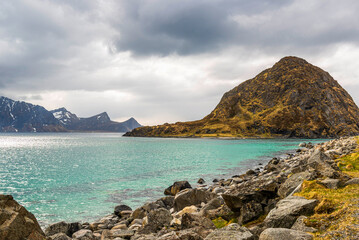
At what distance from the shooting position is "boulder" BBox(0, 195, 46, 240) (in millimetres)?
8648

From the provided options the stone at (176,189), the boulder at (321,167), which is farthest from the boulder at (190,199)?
the boulder at (321,167)

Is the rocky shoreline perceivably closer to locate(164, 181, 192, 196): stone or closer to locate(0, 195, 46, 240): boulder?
locate(0, 195, 46, 240): boulder

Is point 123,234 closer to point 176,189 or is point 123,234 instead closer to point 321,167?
point 321,167

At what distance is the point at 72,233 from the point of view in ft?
53.2

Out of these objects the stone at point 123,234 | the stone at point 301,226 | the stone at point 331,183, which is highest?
the stone at point 331,183

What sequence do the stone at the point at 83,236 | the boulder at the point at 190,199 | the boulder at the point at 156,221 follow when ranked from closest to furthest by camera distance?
the boulder at the point at 156,221 → the stone at the point at 83,236 → the boulder at the point at 190,199

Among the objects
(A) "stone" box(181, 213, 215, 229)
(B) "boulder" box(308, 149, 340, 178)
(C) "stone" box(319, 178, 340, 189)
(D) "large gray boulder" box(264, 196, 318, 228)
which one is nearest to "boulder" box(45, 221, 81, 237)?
(A) "stone" box(181, 213, 215, 229)

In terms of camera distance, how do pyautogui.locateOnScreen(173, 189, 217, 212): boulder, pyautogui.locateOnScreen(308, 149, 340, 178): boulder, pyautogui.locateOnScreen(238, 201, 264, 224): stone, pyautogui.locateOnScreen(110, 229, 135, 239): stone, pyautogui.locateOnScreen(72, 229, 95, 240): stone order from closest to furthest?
1. pyautogui.locateOnScreen(238, 201, 264, 224): stone
2. pyautogui.locateOnScreen(308, 149, 340, 178): boulder
3. pyautogui.locateOnScreen(110, 229, 135, 239): stone
4. pyautogui.locateOnScreen(72, 229, 95, 240): stone
5. pyautogui.locateOnScreen(173, 189, 217, 212): boulder

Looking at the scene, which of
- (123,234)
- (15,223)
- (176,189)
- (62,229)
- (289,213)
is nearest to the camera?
(289,213)

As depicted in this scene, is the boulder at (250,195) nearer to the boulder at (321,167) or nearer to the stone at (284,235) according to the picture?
the boulder at (321,167)

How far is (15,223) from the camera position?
8.94 m

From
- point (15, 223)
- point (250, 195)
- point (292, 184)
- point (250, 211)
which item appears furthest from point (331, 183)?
point (15, 223)

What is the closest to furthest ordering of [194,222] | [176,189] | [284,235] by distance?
[284,235] → [194,222] → [176,189]

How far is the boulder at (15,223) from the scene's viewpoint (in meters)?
8.65
